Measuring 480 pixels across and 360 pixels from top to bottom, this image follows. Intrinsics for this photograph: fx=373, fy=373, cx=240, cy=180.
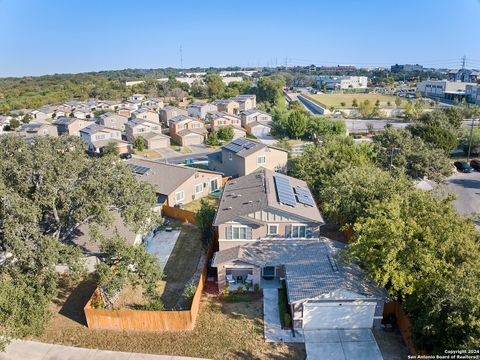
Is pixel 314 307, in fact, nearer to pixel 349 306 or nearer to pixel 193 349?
pixel 349 306

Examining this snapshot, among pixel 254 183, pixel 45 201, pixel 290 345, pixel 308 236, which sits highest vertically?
pixel 45 201

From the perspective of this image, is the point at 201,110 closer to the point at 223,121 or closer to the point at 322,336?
the point at 223,121

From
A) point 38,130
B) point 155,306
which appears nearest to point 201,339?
point 155,306

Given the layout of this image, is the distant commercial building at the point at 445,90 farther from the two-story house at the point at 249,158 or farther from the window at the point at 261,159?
the window at the point at 261,159

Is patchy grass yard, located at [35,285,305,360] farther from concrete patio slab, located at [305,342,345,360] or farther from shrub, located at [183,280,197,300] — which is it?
shrub, located at [183,280,197,300]

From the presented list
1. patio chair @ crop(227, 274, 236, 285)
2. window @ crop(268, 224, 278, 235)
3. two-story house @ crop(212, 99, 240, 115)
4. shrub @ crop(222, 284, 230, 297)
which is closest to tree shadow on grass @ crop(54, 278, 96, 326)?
shrub @ crop(222, 284, 230, 297)

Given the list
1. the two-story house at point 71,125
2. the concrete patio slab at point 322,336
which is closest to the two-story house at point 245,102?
the two-story house at point 71,125

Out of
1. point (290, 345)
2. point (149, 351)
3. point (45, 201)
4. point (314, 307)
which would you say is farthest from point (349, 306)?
point (45, 201)
